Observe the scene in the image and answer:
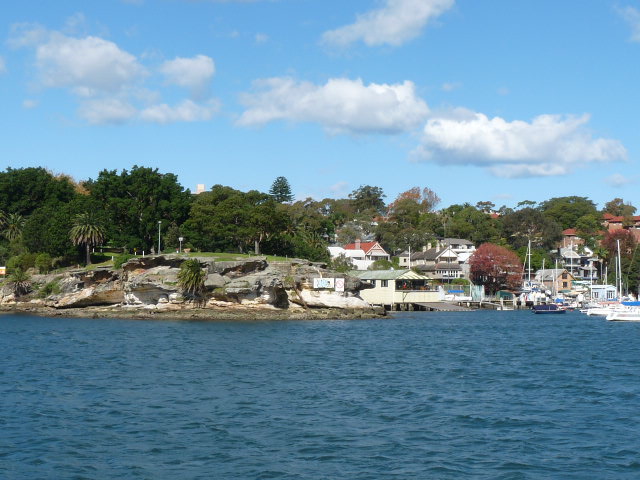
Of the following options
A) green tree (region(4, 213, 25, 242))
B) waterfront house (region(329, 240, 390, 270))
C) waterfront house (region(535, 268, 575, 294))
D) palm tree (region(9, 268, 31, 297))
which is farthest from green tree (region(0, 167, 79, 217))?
waterfront house (region(535, 268, 575, 294))

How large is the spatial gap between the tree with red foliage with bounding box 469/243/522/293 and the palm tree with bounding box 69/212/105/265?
5889cm

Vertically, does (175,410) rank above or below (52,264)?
below

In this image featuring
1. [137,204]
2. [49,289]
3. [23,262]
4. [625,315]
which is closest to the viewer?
[625,315]

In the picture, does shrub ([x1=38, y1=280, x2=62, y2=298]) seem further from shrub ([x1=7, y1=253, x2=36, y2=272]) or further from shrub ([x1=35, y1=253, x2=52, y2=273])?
shrub ([x1=7, y1=253, x2=36, y2=272])

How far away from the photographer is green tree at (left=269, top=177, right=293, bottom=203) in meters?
163

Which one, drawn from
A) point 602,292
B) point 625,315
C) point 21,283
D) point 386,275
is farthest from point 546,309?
point 21,283

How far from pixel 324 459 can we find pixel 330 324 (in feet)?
158

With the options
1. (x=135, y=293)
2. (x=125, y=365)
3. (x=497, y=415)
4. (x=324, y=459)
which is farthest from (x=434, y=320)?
(x=324, y=459)

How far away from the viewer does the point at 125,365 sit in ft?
125

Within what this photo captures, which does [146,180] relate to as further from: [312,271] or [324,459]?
[324,459]

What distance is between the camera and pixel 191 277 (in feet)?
237

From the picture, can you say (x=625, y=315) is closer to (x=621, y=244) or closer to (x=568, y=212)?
(x=621, y=244)

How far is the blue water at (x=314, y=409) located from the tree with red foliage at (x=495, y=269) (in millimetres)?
64584

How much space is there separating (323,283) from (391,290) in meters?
22.0
